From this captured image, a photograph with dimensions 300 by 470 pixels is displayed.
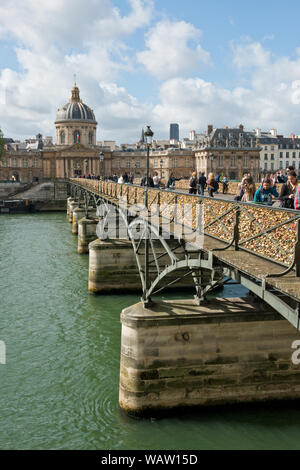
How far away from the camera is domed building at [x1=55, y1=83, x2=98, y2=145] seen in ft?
474

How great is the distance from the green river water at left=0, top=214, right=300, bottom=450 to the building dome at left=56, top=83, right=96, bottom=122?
125501 millimetres

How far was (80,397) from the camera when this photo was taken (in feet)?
45.4

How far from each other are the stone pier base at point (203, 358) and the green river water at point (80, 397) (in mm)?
421

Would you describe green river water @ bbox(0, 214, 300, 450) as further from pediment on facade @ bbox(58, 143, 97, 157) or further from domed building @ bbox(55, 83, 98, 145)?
domed building @ bbox(55, 83, 98, 145)

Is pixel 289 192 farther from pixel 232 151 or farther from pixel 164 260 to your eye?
pixel 232 151

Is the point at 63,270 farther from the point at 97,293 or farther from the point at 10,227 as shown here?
the point at 10,227

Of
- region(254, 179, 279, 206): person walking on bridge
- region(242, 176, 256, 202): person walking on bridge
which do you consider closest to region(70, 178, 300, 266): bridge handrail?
region(254, 179, 279, 206): person walking on bridge

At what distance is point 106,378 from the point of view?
15023 mm

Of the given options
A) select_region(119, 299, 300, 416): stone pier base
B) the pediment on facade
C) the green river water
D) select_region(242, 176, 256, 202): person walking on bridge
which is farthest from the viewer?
the pediment on facade

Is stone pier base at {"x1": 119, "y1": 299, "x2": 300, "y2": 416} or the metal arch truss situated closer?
stone pier base at {"x1": 119, "y1": 299, "x2": 300, "y2": 416}

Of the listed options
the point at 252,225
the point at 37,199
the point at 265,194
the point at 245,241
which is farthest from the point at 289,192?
the point at 37,199

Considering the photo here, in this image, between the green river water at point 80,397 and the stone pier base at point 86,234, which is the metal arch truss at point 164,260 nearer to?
the green river water at point 80,397

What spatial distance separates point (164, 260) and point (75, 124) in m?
125

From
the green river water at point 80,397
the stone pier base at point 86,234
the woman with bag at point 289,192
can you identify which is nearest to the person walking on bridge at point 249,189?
the woman with bag at point 289,192
